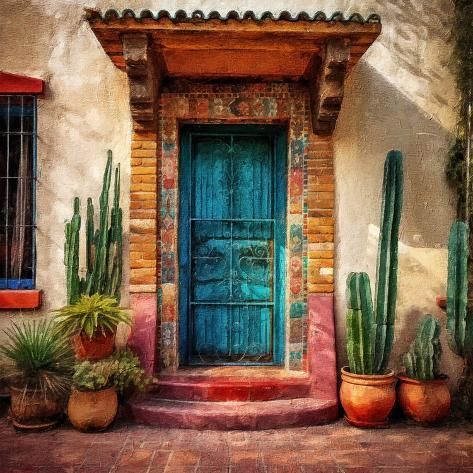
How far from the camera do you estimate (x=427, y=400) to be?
14.9 feet

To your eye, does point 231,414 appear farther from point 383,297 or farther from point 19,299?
point 19,299

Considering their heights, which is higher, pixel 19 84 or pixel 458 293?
pixel 19 84

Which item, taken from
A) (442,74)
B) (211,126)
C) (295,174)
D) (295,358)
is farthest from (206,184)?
(442,74)

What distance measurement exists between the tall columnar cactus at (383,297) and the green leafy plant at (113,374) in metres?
1.90

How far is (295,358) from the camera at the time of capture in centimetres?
A: 514

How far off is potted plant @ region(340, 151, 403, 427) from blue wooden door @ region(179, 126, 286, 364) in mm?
1057

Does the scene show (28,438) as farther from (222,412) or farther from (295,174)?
(295,174)

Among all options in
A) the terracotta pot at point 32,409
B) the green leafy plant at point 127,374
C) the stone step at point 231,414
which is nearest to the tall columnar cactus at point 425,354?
the stone step at point 231,414

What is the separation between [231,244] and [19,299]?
2148mm

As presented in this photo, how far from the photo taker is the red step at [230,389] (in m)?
4.75

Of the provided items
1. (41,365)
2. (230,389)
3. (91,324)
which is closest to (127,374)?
(91,324)

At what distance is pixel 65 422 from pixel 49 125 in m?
2.83

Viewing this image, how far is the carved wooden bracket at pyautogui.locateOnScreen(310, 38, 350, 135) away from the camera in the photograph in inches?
172

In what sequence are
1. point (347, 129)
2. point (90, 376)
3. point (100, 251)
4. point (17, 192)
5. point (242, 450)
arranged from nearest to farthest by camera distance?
point (242, 450) → point (90, 376) → point (100, 251) → point (347, 129) → point (17, 192)
